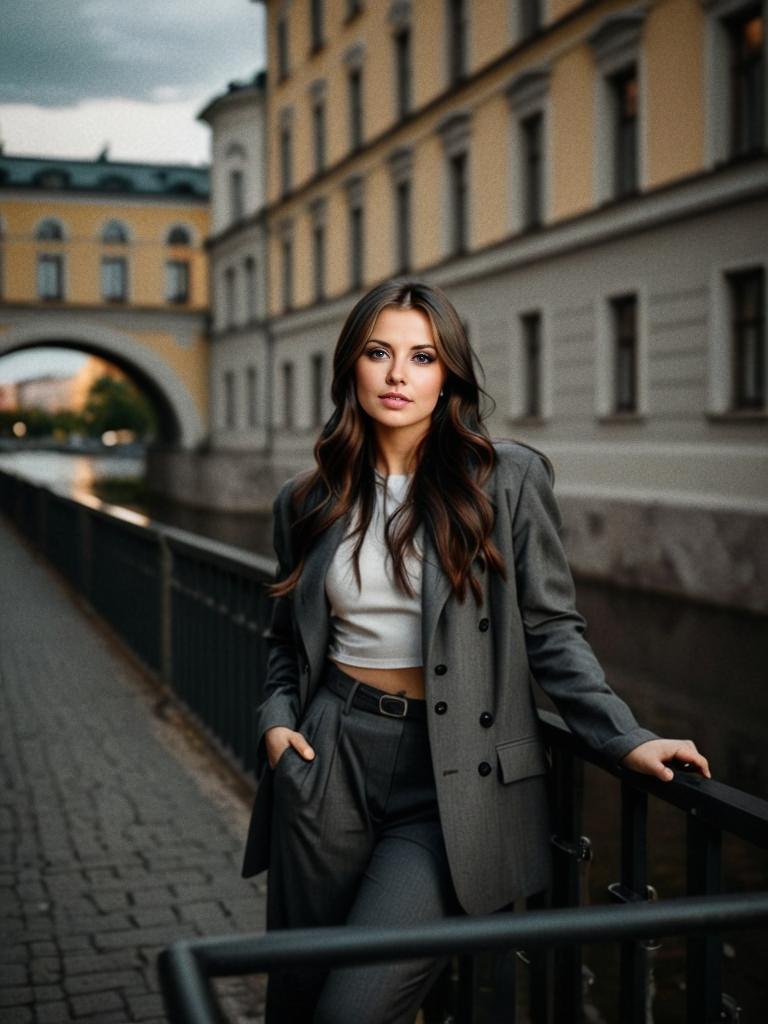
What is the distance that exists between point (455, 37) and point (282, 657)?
2382cm

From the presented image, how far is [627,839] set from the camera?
2504 mm

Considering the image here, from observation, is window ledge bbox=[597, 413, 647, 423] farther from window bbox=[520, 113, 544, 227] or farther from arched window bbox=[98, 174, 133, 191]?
arched window bbox=[98, 174, 133, 191]

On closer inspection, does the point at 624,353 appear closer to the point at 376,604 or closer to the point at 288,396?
the point at 376,604

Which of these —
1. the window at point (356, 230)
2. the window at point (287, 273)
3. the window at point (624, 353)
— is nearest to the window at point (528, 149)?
the window at point (624, 353)

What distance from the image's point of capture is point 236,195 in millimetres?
40656

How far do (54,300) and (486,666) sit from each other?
143ft

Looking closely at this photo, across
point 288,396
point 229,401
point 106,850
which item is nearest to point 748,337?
point 106,850

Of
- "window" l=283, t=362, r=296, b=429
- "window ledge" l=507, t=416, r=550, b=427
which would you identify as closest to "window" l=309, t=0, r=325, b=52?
"window" l=283, t=362, r=296, b=429

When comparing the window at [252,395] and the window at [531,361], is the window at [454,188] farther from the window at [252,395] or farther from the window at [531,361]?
the window at [252,395]

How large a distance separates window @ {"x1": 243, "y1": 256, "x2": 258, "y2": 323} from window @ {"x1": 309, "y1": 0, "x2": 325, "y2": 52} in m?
7.47

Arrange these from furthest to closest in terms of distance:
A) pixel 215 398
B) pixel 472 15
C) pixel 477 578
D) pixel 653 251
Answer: pixel 215 398
pixel 472 15
pixel 653 251
pixel 477 578

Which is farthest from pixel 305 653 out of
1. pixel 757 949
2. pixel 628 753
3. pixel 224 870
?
pixel 757 949

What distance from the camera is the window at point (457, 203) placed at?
2495cm

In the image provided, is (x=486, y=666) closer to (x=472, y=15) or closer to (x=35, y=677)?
(x=35, y=677)
